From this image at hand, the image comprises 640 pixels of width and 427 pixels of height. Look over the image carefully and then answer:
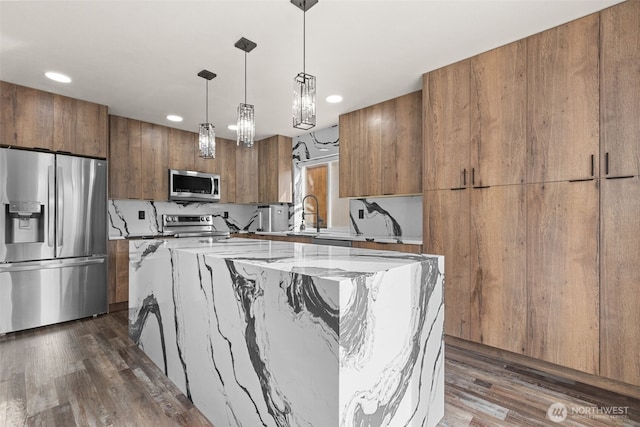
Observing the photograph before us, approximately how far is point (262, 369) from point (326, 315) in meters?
0.48

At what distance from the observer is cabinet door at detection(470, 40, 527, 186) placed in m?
2.19

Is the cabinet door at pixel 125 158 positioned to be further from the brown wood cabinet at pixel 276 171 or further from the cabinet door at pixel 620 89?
the cabinet door at pixel 620 89

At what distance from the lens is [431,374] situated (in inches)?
56.4

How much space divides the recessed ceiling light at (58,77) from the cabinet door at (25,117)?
1.38 feet

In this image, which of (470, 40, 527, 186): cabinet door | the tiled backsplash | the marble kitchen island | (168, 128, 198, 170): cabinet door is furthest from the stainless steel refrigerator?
(470, 40, 527, 186): cabinet door

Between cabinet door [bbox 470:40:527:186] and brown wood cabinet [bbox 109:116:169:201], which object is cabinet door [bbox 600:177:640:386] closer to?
cabinet door [bbox 470:40:527:186]

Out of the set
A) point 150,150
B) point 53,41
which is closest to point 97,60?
point 53,41

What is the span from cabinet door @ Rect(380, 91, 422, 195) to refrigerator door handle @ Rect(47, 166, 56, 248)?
335cm

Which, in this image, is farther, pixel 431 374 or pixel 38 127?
pixel 38 127

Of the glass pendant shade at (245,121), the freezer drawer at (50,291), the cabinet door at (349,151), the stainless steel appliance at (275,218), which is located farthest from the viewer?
the stainless steel appliance at (275,218)

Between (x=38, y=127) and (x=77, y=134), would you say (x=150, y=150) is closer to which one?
(x=77, y=134)

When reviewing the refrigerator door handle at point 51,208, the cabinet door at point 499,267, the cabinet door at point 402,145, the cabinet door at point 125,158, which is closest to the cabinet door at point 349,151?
the cabinet door at point 402,145

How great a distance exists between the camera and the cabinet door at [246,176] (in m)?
5.05

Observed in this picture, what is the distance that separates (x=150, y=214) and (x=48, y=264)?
1457 mm
